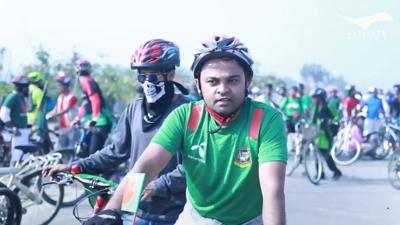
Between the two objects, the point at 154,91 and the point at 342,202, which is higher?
the point at 154,91

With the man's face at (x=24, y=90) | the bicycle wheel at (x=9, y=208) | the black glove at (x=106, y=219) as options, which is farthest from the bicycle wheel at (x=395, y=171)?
the black glove at (x=106, y=219)

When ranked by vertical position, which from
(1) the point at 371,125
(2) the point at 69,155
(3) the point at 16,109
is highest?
(3) the point at 16,109

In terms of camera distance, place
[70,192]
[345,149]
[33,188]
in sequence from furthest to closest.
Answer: [345,149], [70,192], [33,188]

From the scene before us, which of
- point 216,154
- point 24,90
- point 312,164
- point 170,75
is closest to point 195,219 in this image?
point 216,154

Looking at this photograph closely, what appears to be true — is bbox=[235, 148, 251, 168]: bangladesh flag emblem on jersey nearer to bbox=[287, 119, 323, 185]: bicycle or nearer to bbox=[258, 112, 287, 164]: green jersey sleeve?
bbox=[258, 112, 287, 164]: green jersey sleeve

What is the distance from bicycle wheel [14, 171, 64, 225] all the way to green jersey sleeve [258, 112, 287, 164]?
16.1ft

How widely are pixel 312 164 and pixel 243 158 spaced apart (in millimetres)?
9017

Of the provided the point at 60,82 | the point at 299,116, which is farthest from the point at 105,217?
the point at 299,116

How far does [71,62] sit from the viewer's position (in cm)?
2495

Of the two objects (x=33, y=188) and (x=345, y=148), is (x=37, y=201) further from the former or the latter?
(x=345, y=148)

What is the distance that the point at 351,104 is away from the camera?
1731 cm

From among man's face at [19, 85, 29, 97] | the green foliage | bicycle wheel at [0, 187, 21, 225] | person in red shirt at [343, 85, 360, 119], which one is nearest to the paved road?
bicycle wheel at [0, 187, 21, 225]

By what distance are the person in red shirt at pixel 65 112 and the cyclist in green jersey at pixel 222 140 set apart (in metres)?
8.34

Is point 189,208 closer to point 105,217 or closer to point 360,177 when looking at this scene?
point 105,217
